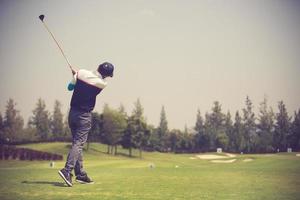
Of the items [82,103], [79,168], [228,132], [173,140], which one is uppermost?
[228,132]

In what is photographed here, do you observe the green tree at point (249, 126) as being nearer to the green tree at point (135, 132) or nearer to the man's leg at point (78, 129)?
the green tree at point (135, 132)

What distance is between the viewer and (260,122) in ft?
291

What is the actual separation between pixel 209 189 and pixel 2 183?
3.79 metres

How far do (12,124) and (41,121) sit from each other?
19.1m

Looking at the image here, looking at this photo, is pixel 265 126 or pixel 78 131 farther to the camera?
pixel 265 126

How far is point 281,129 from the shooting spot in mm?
79750

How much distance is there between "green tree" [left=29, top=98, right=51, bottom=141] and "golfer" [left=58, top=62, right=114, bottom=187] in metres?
92.9

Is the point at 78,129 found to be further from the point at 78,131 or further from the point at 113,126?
the point at 113,126

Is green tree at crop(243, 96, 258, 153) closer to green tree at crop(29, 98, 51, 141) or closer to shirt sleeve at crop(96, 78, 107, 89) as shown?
green tree at crop(29, 98, 51, 141)

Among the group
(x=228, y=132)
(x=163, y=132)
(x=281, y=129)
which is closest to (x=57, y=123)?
(x=163, y=132)

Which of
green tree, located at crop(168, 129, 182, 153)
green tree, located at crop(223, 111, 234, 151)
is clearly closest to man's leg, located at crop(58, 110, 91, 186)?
green tree, located at crop(223, 111, 234, 151)

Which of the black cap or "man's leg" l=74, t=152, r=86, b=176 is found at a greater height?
the black cap

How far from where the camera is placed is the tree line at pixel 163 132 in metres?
64.4

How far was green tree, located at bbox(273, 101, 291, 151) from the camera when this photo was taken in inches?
2990
